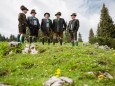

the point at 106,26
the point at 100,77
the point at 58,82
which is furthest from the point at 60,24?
the point at 106,26

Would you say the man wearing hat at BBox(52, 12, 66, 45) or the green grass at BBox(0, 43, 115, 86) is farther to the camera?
the man wearing hat at BBox(52, 12, 66, 45)

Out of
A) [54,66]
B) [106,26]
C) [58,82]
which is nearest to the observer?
[58,82]

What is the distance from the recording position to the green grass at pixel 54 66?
15.9m

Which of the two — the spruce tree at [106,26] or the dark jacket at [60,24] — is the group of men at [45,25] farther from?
the spruce tree at [106,26]

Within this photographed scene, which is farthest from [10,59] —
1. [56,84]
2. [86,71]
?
[56,84]

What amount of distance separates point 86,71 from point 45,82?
12.2 ft

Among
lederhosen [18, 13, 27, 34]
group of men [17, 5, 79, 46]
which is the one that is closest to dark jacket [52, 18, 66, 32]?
group of men [17, 5, 79, 46]

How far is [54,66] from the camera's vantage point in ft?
61.2

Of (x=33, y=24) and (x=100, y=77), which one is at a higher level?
(x=33, y=24)

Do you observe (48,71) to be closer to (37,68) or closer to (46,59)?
(37,68)

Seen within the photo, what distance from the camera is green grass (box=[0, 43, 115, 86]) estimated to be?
15.9m

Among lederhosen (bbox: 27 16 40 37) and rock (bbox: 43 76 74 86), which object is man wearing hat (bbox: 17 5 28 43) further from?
rock (bbox: 43 76 74 86)

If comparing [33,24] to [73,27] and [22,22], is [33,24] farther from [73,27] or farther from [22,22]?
[73,27]

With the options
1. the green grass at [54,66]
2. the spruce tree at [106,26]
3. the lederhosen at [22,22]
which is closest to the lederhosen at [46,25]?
the lederhosen at [22,22]
